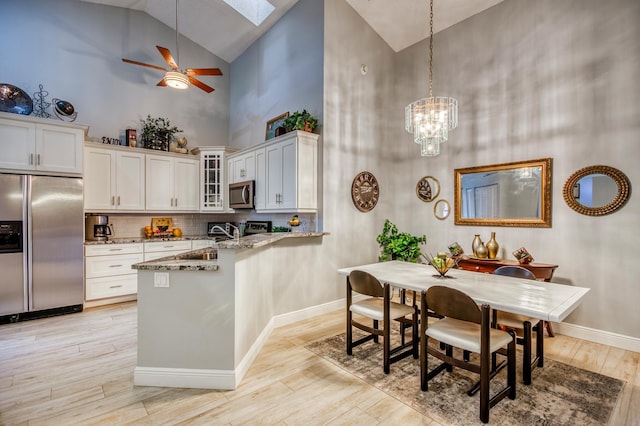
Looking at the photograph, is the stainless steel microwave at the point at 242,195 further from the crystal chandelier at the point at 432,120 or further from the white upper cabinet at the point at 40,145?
the crystal chandelier at the point at 432,120

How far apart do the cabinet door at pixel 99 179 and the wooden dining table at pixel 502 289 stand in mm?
4111

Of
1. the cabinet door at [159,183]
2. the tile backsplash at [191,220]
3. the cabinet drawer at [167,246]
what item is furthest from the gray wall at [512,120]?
the cabinet door at [159,183]

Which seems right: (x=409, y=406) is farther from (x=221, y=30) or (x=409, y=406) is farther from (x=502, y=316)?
(x=221, y=30)

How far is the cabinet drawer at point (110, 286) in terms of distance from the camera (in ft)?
14.3

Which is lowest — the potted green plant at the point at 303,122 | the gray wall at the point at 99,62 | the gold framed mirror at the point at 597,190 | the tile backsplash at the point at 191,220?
the tile backsplash at the point at 191,220

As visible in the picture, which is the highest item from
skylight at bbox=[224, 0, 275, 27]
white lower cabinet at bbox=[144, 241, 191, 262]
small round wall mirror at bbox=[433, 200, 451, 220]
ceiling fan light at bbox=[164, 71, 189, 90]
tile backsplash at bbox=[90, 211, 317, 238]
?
skylight at bbox=[224, 0, 275, 27]

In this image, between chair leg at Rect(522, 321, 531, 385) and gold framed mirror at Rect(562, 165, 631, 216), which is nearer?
chair leg at Rect(522, 321, 531, 385)

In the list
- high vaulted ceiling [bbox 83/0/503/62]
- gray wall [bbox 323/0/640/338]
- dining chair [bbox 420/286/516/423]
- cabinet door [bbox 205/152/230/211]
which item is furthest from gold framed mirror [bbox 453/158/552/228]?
cabinet door [bbox 205/152/230/211]

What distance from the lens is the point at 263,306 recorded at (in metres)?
3.28

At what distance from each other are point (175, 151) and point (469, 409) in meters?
5.64

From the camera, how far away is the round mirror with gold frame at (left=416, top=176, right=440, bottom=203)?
468 centimetres

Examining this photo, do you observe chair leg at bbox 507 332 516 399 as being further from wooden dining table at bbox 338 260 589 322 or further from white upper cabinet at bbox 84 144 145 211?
white upper cabinet at bbox 84 144 145 211

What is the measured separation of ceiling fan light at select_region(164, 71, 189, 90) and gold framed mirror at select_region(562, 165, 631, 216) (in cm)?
477

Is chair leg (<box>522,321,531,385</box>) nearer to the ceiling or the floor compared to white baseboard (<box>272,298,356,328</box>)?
nearer to the ceiling
